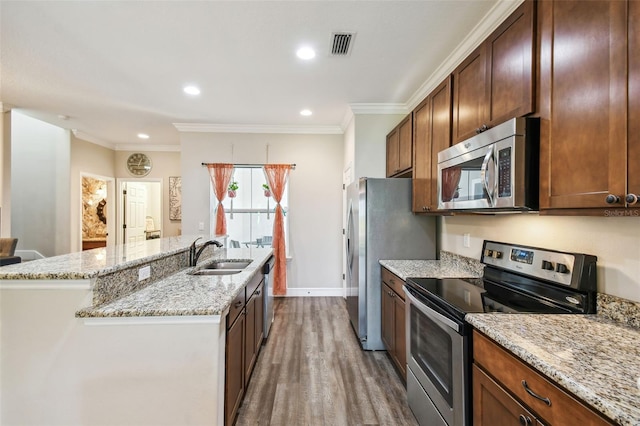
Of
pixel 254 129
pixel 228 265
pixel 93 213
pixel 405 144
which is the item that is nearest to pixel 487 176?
pixel 405 144

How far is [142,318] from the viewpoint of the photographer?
4.55 ft

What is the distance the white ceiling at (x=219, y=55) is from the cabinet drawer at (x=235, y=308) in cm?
199

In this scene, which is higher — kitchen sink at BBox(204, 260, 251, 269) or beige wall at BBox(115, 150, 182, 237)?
beige wall at BBox(115, 150, 182, 237)

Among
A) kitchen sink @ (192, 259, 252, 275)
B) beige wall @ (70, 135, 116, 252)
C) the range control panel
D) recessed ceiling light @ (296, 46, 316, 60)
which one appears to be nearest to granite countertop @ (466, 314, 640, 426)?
the range control panel

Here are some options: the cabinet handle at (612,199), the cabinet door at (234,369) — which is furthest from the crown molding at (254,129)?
the cabinet handle at (612,199)

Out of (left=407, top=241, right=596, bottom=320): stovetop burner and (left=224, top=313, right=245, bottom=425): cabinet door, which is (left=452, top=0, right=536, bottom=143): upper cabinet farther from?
(left=224, top=313, right=245, bottom=425): cabinet door

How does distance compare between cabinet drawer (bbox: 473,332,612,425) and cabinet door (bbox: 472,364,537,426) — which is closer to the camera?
cabinet drawer (bbox: 473,332,612,425)

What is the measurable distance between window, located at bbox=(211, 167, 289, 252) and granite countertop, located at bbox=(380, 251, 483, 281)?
8.57 ft

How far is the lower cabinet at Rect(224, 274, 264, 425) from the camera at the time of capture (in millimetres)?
1595

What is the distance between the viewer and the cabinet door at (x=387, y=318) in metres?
2.48

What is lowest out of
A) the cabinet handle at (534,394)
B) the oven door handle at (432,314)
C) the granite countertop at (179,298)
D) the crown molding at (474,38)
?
the cabinet handle at (534,394)

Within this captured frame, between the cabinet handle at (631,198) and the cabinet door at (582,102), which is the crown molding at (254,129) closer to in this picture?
the cabinet door at (582,102)

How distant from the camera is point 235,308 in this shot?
1.72m

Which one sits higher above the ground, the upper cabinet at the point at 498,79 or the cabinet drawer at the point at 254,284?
the upper cabinet at the point at 498,79
